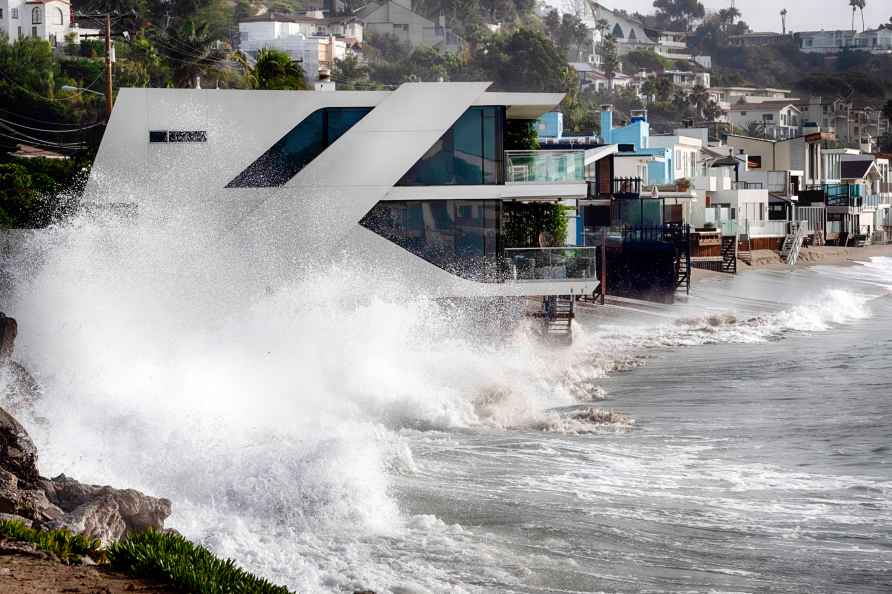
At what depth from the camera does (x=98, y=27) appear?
363ft

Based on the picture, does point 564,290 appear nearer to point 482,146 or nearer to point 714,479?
point 482,146

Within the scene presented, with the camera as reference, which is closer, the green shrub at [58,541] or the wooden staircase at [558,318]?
the green shrub at [58,541]

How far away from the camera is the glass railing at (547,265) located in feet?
94.7

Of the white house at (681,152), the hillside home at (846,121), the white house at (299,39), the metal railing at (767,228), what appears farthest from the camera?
the hillside home at (846,121)

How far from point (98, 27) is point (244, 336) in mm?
90624

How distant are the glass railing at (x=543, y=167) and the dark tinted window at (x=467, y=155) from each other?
0.32m

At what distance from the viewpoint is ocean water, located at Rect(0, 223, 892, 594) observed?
15.4 m

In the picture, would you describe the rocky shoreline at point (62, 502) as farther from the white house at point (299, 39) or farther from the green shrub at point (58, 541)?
the white house at point (299, 39)

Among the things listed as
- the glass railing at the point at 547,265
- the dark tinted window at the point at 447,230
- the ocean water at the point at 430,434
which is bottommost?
the ocean water at the point at 430,434

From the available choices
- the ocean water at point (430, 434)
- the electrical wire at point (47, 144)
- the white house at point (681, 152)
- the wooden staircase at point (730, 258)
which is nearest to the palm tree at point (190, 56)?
the electrical wire at point (47, 144)

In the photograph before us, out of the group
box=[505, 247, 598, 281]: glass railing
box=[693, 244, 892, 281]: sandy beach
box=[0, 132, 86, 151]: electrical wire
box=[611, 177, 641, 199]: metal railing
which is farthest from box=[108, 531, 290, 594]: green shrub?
box=[0, 132, 86, 151]: electrical wire

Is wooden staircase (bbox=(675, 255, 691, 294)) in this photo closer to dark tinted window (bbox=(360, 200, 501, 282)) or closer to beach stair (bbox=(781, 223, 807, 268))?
dark tinted window (bbox=(360, 200, 501, 282))

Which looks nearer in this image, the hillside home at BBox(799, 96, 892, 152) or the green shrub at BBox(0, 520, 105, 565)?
the green shrub at BBox(0, 520, 105, 565)

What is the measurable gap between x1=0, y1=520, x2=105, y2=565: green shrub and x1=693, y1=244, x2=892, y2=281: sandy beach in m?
47.7
